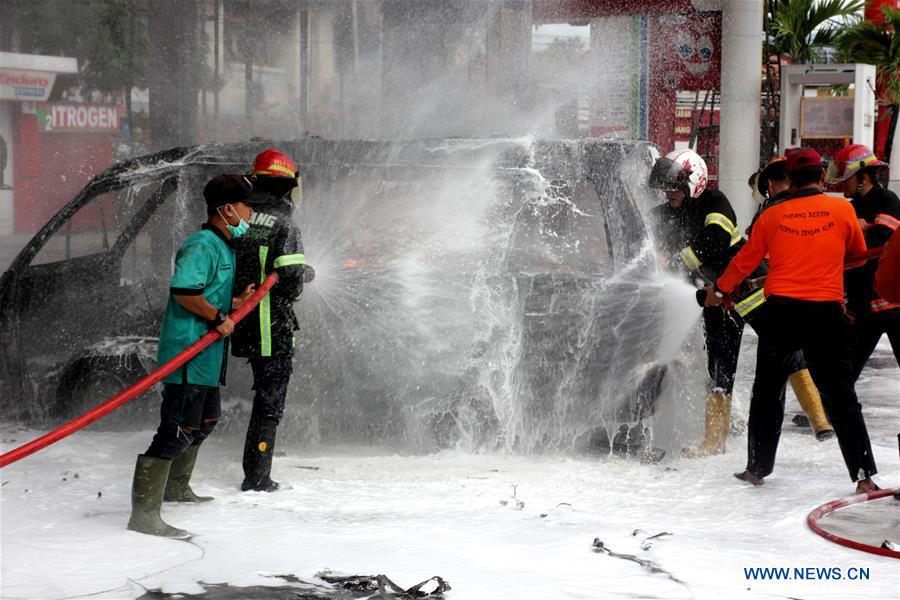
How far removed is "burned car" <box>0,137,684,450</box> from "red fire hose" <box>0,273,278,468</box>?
0.83 metres

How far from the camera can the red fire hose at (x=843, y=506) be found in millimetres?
4539

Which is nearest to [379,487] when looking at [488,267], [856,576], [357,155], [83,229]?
[488,267]

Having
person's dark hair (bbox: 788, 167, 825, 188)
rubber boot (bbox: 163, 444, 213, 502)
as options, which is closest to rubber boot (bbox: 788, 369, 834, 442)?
person's dark hair (bbox: 788, 167, 825, 188)

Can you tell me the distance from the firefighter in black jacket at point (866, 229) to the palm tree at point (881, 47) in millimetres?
12487

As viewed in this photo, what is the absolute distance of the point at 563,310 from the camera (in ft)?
19.2

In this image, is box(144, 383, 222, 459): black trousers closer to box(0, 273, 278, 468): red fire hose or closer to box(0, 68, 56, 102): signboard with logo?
box(0, 273, 278, 468): red fire hose

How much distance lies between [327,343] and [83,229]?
2.51m

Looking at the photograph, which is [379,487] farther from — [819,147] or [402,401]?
[819,147]

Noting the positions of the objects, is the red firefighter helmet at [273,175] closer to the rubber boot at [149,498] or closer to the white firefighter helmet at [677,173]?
the rubber boot at [149,498]

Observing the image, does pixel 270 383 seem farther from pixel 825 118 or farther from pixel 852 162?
pixel 825 118

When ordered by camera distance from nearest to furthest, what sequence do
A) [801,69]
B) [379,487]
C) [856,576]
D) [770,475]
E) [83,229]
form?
[856,576] < [379,487] < [770,475] < [83,229] < [801,69]

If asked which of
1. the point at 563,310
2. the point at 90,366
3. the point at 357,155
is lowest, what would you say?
the point at 90,366

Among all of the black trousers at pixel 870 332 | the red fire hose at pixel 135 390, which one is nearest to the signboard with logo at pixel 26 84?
the red fire hose at pixel 135 390

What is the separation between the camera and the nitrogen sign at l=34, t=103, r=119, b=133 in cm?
2228
